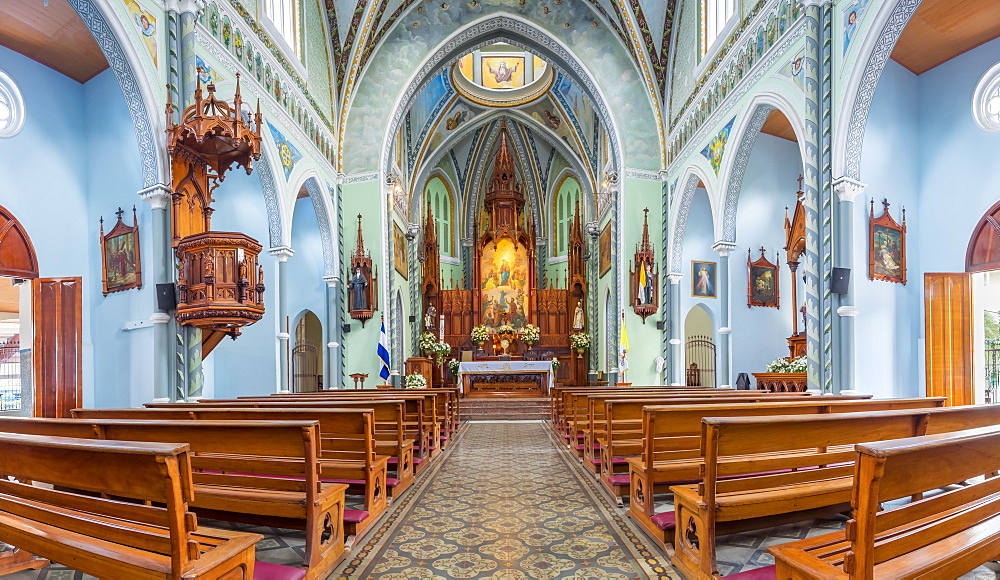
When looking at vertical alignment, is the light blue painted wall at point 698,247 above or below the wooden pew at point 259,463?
above

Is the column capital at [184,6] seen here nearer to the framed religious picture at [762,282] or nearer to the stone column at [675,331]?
the stone column at [675,331]

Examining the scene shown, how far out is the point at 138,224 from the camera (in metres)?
7.45

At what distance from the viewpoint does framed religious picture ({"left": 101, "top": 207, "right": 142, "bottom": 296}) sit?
295 inches

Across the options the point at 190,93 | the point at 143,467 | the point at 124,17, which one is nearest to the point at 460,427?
the point at 190,93

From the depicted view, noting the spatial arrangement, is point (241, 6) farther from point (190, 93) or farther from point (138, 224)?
point (138, 224)

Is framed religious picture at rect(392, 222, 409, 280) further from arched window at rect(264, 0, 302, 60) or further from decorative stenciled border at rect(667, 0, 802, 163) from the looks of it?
decorative stenciled border at rect(667, 0, 802, 163)

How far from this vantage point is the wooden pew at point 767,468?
3.02 meters

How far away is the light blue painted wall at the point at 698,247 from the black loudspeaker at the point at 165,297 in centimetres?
1256

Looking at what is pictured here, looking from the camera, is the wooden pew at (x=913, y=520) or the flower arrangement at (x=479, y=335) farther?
the flower arrangement at (x=479, y=335)

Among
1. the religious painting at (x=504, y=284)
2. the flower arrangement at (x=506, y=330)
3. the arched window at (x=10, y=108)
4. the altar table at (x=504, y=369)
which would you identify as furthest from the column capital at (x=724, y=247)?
the arched window at (x=10, y=108)

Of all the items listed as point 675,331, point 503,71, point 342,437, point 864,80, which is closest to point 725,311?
point 675,331

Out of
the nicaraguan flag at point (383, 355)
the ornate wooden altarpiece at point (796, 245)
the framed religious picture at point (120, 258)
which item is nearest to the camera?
the framed religious picture at point (120, 258)

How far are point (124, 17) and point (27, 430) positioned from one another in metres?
5.35

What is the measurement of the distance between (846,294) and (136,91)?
9055 millimetres
